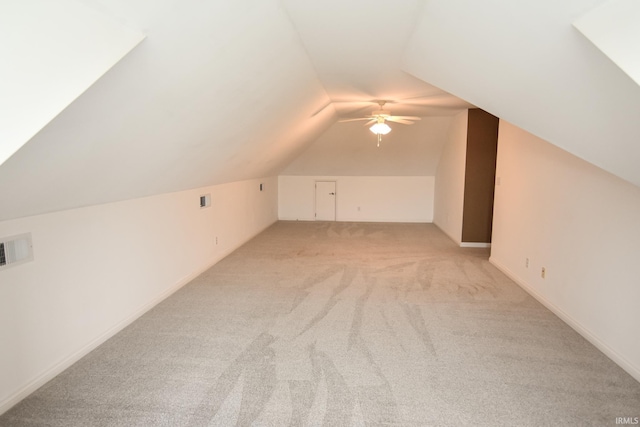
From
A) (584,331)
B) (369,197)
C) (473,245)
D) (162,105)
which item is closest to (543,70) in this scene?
(162,105)

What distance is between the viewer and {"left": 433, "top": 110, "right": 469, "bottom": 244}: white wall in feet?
21.5

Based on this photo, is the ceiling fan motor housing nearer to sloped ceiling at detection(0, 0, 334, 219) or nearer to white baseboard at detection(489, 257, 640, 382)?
sloped ceiling at detection(0, 0, 334, 219)

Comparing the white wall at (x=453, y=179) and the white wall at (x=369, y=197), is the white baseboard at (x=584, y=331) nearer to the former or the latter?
the white wall at (x=453, y=179)

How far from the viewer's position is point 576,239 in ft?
11.0

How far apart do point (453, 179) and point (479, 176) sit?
2.84 feet

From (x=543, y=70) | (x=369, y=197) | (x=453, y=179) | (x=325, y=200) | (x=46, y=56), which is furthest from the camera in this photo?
(x=325, y=200)

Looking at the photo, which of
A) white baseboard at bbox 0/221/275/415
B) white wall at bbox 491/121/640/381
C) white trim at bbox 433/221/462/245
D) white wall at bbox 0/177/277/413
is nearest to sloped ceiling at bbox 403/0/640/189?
white wall at bbox 491/121/640/381

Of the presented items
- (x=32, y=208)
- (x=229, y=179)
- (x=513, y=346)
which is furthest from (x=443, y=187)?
(x=32, y=208)

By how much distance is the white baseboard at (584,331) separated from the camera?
2.65 m

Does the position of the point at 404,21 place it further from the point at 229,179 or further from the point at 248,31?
the point at 229,179

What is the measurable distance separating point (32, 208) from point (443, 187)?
7235mm

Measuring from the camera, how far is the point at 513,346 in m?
3.02

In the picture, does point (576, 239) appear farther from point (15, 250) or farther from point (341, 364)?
point (15, 250)

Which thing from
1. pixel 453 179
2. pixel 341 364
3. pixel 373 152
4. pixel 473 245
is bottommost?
pixel 341 364
